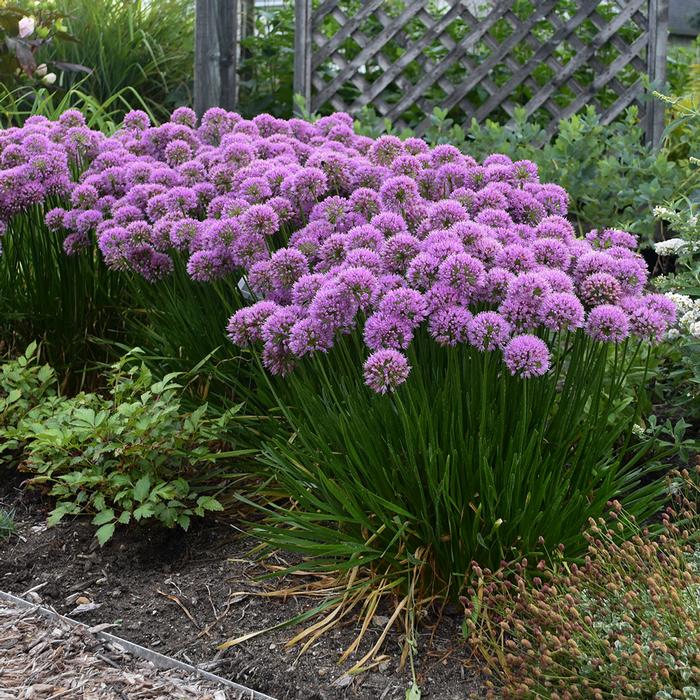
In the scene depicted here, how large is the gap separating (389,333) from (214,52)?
465cm

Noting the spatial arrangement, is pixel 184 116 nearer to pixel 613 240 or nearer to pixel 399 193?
pixel 399 193

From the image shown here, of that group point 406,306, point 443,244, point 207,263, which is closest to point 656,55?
point 207,263

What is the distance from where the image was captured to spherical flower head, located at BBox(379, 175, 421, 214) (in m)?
3.24

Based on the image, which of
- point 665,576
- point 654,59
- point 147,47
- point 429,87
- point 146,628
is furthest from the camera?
point 147,47

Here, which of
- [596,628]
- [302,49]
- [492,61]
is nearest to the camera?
[596,628]

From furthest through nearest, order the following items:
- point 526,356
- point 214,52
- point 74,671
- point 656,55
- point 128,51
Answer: point 128,51 → point 656,55 → point 214,52 → point 74,671 → point 526,356

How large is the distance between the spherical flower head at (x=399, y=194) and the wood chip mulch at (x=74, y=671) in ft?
5.31

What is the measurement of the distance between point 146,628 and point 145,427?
0.68m

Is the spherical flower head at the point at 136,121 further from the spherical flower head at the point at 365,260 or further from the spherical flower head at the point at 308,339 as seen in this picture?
the spherical flower head at the point at 308,339

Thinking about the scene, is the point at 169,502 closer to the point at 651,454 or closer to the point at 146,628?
the point at 146,628

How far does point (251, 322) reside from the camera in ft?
9.64

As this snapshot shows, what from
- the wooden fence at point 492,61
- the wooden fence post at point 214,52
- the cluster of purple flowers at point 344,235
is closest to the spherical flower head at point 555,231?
the cluster of purple flowers at point 344,235

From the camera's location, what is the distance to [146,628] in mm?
2840

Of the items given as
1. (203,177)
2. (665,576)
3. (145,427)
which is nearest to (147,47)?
(203,177)
